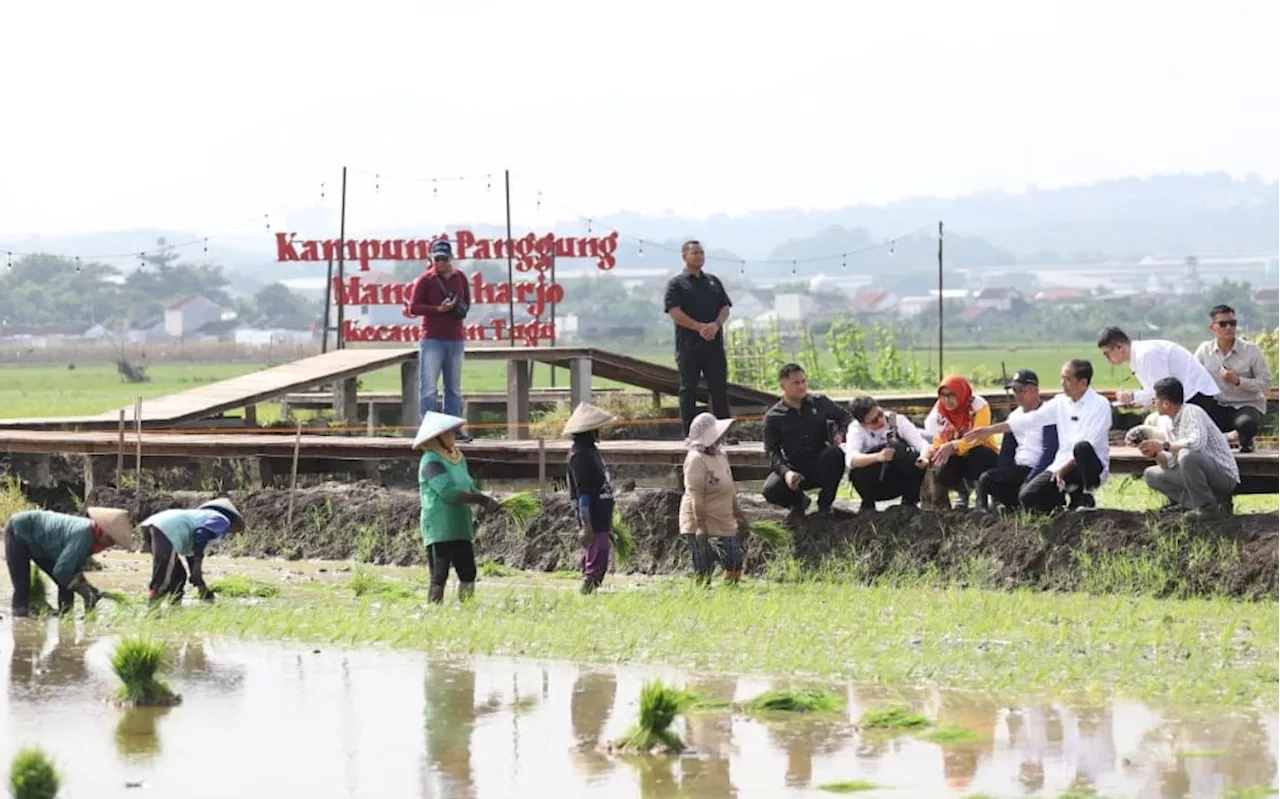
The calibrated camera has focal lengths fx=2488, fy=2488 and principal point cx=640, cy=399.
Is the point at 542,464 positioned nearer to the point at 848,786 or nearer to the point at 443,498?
the point at 443,498

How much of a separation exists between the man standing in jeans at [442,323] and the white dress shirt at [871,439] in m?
5.00

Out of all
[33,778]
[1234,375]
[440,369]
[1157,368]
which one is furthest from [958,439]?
[33,778]

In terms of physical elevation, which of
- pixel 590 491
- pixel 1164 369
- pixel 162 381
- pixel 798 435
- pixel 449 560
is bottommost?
pixel 162 381

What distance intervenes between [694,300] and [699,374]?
2.24ft

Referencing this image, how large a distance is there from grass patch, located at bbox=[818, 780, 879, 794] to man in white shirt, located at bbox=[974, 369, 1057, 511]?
6.91m

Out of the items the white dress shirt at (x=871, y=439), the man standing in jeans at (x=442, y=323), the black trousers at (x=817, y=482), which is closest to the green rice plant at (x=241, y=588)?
the black trousers at (x=817, y=482)

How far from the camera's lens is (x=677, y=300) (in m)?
19.5

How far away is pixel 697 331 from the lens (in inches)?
774

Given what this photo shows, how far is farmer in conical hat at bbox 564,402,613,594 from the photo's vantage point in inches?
605

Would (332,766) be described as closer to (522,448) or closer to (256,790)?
(256,790)

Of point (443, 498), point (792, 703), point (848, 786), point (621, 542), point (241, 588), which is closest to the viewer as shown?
point (848, 786)

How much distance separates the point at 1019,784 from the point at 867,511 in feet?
24.5

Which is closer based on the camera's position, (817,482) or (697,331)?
(817,482)

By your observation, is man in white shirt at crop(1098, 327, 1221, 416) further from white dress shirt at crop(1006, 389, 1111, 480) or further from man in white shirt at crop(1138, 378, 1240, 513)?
man in white shirt at crop(1138, 378, 1240, 513)
